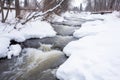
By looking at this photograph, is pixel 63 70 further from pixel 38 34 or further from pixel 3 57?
pixel 38 34

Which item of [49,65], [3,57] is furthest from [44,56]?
[3,57]

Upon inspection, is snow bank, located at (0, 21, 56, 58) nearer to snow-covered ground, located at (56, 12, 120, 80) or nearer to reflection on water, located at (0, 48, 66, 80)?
reflection on water, located at (0, 48, 66, 80)

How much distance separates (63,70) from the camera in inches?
197

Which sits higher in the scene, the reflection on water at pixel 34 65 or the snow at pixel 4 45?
the snow at pixel 4 45

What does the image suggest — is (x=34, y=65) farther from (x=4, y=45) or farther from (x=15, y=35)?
(x=15, y=35)

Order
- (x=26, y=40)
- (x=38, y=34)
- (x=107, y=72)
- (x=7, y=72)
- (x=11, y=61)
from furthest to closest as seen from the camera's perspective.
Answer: (x=38, y=34) → (x=26, y=40) → (x=11, y=61) → (x=7, y=72) → (x=107, y=72)

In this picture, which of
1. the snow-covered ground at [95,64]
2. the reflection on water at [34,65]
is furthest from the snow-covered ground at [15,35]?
the snow-covered ground at [95,64]

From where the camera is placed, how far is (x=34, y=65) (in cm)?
621

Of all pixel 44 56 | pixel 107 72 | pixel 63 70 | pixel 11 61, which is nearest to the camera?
pixel 107 72

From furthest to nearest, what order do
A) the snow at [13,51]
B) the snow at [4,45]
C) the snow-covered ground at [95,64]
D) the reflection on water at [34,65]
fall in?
the snow at [13,51] → the snow at [4,45] → the reflection on water at [34,65] → the snow-covered ground at [95,64]

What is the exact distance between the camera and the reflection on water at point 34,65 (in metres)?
5.46

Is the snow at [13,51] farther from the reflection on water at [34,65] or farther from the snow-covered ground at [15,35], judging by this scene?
the reflection on water at [34,65]

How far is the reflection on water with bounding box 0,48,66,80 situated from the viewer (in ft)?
17.9

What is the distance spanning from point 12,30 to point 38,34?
143cm
